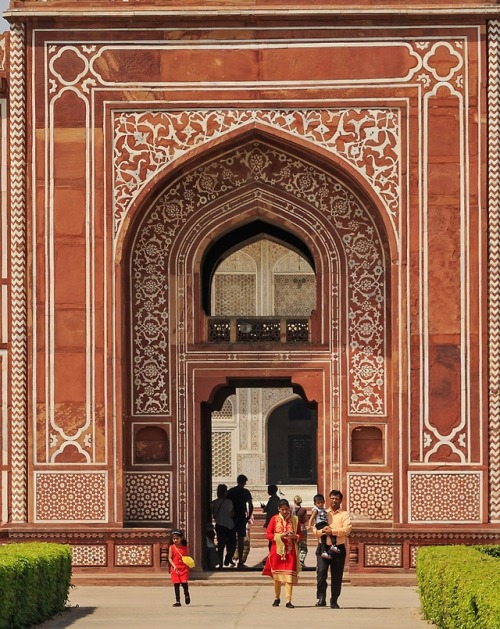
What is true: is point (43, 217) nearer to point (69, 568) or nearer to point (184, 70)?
point (184, 70)

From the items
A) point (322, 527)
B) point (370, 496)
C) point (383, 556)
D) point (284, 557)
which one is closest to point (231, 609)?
point (284, 557)

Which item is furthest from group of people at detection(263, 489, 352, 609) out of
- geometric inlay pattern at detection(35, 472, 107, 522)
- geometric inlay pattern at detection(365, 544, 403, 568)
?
geometric inlay pattern at detection(35, 472, 107, 522)

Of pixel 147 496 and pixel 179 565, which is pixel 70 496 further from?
pixel 179 565

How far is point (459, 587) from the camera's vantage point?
484 inches

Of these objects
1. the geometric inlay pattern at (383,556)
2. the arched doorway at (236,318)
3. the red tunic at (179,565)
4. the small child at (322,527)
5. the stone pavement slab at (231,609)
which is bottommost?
the stone pavement slab at (231,609)

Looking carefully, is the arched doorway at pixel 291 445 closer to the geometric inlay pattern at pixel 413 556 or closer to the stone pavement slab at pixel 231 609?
the stone pavement slab at pixel 231 609

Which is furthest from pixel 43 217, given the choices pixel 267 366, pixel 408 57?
pixel 408 57

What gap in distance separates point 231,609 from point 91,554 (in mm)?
2956

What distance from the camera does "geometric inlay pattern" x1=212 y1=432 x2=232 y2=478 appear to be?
3659 centimetres

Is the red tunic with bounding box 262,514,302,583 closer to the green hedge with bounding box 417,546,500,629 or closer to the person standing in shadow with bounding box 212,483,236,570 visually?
the green hedge with bounding box 417,546,500,629

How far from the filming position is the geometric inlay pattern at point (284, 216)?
1859cm

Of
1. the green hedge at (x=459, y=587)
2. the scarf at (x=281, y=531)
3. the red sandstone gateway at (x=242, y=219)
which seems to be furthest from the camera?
the red sandstone gateway at (x=242, y=219)

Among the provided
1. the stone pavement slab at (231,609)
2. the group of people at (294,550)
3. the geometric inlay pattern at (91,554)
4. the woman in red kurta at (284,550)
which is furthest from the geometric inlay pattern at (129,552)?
the woman in red kurta at (284,550)

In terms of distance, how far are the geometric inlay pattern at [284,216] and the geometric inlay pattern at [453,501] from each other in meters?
1.17
